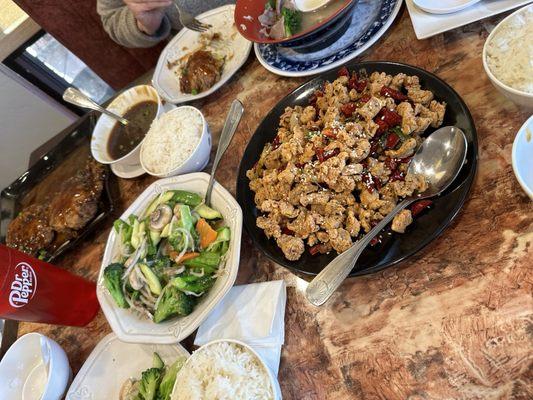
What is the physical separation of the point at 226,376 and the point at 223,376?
0.03ft

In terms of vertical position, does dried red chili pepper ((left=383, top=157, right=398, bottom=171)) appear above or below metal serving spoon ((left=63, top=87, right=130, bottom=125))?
below

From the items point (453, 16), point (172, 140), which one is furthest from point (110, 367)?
point (453, 16)

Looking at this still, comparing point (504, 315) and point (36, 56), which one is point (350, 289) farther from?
point (36, 56)

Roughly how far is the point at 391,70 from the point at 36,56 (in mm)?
3986

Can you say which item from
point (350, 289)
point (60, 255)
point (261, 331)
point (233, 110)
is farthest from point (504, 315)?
point (60, 255)

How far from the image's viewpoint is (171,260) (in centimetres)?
178

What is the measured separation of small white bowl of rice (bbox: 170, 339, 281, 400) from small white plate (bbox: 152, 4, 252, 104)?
4.54 feet

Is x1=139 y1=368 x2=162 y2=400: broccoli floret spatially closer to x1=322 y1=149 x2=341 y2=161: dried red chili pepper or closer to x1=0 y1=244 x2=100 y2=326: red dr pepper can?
x1=0 y1=244 x2=100 y2=326: red dr pepper can

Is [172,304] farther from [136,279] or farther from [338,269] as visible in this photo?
[338,269]

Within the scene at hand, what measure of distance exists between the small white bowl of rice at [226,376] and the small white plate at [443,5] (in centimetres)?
144

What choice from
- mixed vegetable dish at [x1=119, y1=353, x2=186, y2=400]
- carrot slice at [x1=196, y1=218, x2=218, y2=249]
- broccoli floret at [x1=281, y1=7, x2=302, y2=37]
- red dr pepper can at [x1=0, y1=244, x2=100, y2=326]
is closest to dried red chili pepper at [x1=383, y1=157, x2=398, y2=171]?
carrot slice at [x1=196, y1=218, x2=218, y2=249]

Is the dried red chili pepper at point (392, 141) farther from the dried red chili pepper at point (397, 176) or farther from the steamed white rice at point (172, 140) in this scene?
the steamed white rice at point (172, 140)

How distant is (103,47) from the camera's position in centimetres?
376

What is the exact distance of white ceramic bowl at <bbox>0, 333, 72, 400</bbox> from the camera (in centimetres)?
173
